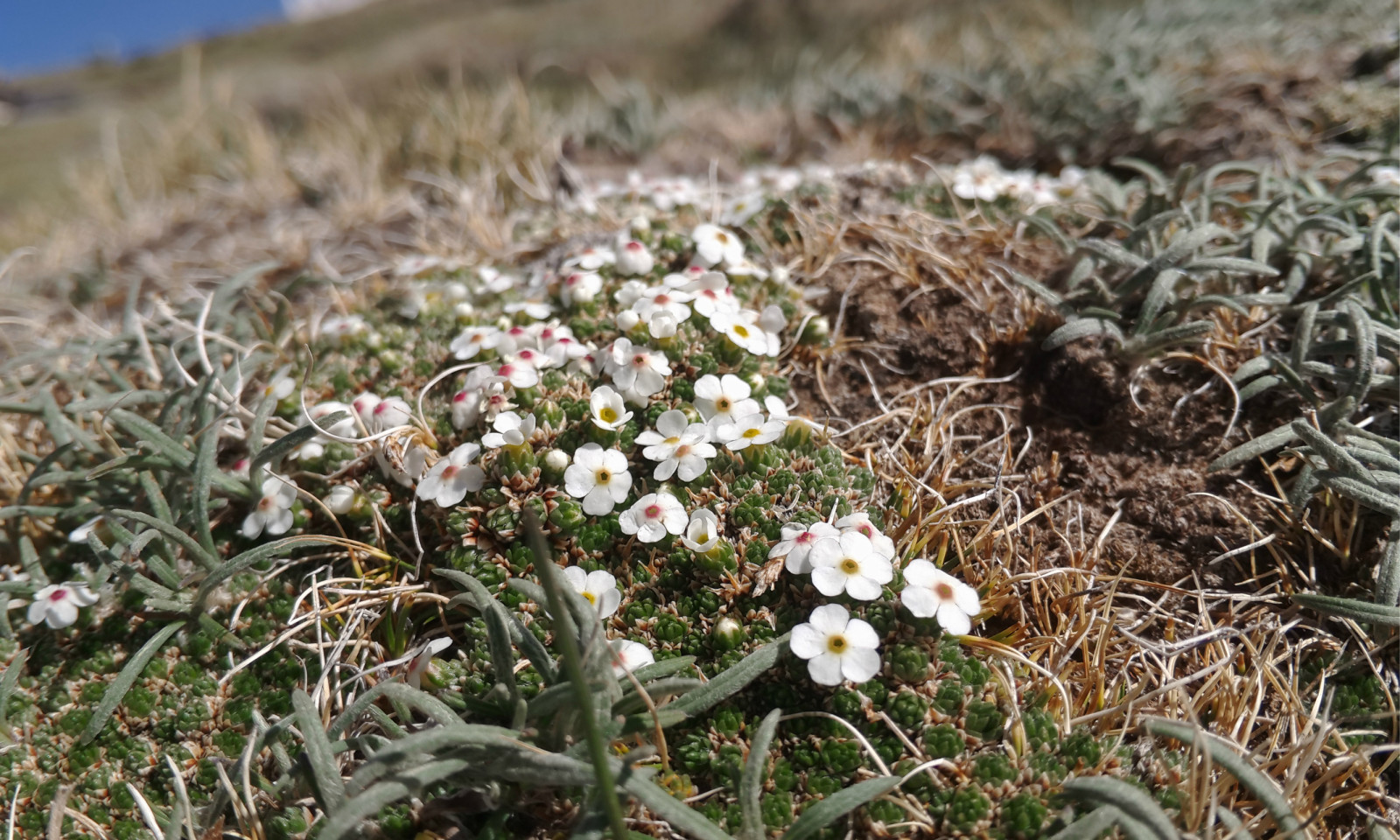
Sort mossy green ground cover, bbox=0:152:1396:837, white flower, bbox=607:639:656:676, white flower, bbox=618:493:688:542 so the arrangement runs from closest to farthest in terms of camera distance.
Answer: mossy green ground cover, bbox=0:152:1396:837 < white flower, bbox=607:639:656:676 < white flower, bbox=618:493:688:542

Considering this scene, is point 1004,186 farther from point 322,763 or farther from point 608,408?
point 322,763

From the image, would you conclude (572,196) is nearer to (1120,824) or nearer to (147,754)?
(147,754)

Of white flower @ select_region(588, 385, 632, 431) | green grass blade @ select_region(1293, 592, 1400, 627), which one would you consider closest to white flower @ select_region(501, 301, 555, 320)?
white flower @ select_region(588, 385, 632, 431)

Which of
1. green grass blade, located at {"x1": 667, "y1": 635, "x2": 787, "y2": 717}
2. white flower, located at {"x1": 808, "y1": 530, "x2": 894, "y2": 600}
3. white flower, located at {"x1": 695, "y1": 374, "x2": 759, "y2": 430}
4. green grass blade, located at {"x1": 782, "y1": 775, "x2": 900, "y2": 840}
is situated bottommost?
green grass blade, located at {"x1": 782, "y1": 775, "x2": 900, "y2": 840}

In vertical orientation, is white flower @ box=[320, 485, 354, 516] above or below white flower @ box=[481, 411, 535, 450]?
below

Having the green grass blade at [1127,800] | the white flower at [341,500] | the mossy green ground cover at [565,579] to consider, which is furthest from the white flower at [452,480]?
the green grass blade at [1127,800]

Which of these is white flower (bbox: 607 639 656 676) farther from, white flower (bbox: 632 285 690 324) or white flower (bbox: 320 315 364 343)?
white flower (bbox: 320 315 364 343)
